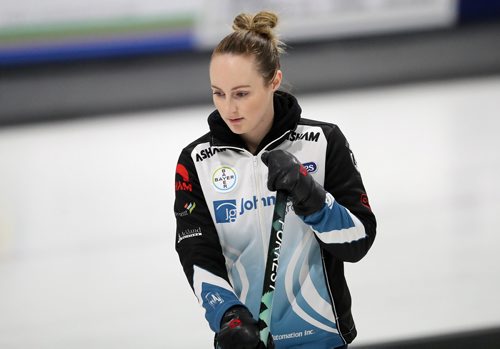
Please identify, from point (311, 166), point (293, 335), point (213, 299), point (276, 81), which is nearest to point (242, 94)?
point (276, 81)

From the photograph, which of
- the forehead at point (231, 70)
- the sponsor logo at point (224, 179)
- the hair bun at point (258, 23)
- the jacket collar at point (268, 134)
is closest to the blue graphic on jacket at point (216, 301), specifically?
the sponsor logo at point (224, 179)

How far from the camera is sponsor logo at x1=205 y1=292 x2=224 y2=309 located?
1.79 meters

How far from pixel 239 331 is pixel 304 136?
1.67 ft

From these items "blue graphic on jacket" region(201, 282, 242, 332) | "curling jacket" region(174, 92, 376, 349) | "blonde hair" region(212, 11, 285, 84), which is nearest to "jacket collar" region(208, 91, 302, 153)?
"curling jacket" region(174, 92, 376, 349)

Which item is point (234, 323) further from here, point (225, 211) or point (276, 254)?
point (225, 211)

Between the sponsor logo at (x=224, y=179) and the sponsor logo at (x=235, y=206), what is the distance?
0.10 feet

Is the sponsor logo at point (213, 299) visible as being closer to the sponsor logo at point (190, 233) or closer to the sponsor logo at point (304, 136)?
the sponsor logo at point (190, 233)

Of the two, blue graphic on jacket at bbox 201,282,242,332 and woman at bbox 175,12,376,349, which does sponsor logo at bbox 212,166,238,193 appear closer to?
woman at bbox 175,12,376,349

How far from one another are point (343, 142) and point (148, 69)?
849 cm

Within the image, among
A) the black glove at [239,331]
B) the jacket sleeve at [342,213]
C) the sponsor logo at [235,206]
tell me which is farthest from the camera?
the sponsor logo at [235,206]

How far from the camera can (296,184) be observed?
67.0 inches

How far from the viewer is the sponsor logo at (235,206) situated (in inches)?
73.6

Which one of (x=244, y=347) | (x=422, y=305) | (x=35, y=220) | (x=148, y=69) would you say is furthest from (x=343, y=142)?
(x=148, y=69)

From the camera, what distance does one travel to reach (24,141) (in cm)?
884
